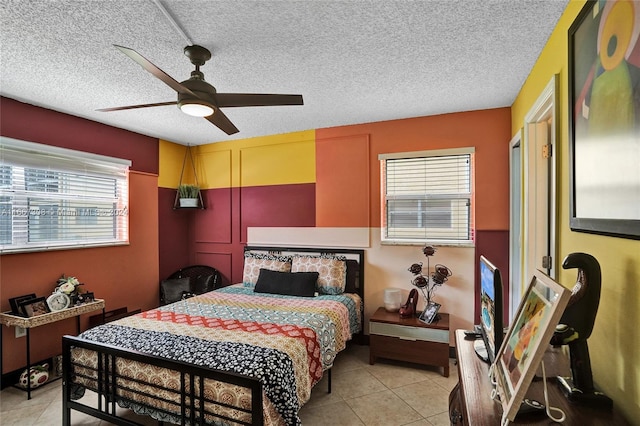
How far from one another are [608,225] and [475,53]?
1.53 meters

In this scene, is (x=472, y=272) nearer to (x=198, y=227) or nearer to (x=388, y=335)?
(x=388, y=335)

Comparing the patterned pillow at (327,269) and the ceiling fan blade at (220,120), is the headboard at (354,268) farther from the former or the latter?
the ceiling fan blade at (220,120)

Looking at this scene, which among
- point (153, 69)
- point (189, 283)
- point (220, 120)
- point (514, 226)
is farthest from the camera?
point (189, 283)

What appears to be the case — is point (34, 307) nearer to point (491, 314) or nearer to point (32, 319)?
point (32, 319)

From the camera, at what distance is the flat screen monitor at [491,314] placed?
135cm

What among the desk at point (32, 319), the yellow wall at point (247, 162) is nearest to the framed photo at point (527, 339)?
the yellow wall at point (247, 162)

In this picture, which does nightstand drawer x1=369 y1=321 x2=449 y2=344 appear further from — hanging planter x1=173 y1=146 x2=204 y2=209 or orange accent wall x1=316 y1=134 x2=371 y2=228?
hanging planter x1=173 y1=146 x2=204 y2=209

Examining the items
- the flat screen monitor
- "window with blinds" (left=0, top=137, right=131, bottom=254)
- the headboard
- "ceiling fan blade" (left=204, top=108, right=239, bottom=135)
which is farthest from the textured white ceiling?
the headboard

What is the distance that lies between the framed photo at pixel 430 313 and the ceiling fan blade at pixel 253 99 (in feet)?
7.59

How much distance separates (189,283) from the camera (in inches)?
165

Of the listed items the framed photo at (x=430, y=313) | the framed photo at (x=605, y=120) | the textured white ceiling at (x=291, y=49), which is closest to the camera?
the framed photo at (x=605, y=120)

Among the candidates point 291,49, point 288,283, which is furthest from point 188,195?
point 291,49

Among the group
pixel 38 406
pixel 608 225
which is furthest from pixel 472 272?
pixel 38 406

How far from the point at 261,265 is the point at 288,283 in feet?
1.79
